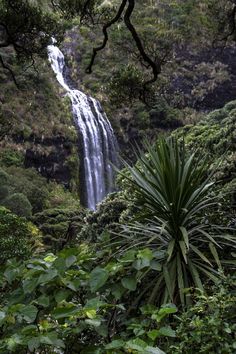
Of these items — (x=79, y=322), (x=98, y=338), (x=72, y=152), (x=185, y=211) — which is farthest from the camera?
(x=72, y=152)

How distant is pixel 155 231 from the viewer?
3.64 m

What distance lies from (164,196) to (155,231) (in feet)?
0.99

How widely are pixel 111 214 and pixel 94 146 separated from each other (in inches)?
801

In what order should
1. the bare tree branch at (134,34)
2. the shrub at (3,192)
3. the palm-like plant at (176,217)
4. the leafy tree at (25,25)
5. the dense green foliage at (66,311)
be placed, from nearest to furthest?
the dense green foliage at (66,311) → the palm-like plant at (176,217) → the bare tree branch at (134,34) → the leafy tree at (25,25) → the shrub at (3,192)

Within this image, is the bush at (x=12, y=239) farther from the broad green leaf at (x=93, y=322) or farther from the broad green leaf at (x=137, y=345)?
the broad green leaf at (x=137, y=345)

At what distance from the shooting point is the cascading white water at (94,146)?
2772 centimetres

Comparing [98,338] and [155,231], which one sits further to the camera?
[155,231]

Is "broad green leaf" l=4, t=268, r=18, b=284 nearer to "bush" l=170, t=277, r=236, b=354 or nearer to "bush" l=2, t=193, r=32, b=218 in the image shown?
"bush" l=170, t=277, r=236, b=354

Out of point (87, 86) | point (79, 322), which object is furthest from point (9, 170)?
point (79, 322)

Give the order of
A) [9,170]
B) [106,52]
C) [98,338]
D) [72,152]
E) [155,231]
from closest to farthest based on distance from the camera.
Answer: [98,338] < [155,231] < [9,170] < [72,152] < [106,52]

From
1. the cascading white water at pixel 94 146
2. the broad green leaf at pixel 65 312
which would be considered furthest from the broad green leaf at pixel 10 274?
the cascading white water at pixel 94 146

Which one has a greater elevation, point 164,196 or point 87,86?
point 87,86

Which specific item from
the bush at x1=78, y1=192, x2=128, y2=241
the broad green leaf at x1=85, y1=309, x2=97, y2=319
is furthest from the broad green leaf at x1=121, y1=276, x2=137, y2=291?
the bush at x1=78, y1=192, x2=128, y2=241

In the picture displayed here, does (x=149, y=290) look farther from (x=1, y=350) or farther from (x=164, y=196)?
(x=1, y=350)
